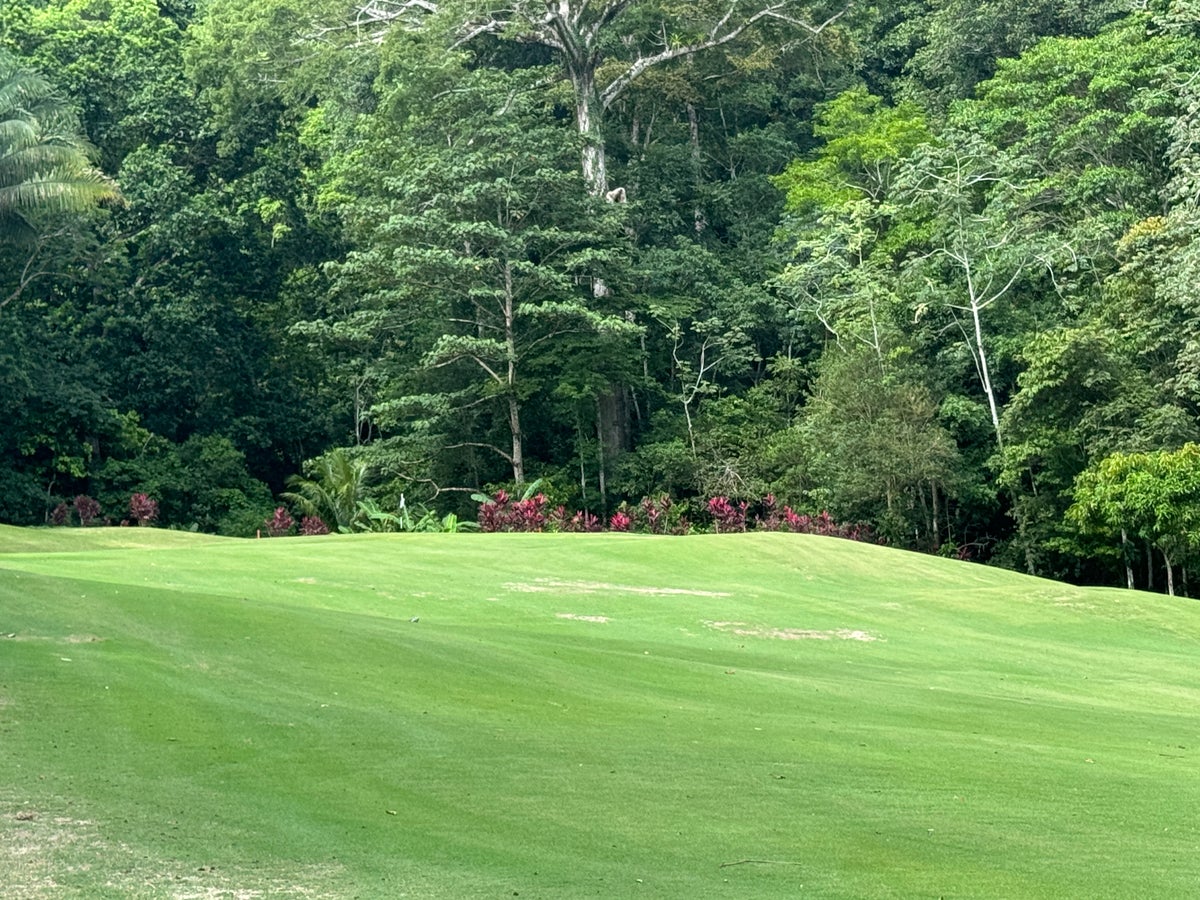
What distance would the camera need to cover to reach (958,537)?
39094 millimetres

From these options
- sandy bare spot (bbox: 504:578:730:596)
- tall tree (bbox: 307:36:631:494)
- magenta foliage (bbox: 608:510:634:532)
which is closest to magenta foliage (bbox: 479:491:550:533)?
magenta foliage (bbox: 608:510:634:532)

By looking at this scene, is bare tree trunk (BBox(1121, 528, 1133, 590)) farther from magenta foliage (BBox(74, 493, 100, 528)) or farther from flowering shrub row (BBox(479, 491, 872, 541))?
magenta foliage (BBox(74, 493, 100, 528))

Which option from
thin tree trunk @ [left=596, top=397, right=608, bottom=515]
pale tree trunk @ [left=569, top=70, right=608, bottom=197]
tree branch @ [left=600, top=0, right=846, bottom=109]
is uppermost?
tree branch @ [left=600, top=0, right=846, bottom=109]

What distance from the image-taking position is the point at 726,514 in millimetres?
37188

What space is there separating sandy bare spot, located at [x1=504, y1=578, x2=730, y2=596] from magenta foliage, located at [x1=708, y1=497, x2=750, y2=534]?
1497 centimetres

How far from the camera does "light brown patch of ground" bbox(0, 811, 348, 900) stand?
6152mm

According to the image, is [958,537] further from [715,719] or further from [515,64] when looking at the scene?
[715,719]

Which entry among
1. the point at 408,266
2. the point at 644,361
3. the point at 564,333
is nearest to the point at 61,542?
the point at 408,266

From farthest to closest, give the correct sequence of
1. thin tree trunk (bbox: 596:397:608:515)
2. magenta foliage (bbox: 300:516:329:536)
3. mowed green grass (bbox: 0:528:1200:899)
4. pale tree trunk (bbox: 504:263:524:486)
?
1. thin tree trunk (bbox: 596:397:608:515)
2. pale tree trunk (bbox: 504:263:524:486)
3. magenta foliage (bbox: 300:516:329:536)
4. mowed green grass (bbox: 0:528:1200:899)

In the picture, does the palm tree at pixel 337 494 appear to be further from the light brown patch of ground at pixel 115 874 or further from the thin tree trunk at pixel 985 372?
the light brown patch of ground at pixel 115 874

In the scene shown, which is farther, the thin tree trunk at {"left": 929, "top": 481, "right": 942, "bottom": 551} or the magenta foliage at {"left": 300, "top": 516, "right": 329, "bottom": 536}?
the thin tree trunk at {"left": 929, "top": 481, "right": 942, "bottom": 551}

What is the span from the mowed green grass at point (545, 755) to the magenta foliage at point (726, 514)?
18272mm

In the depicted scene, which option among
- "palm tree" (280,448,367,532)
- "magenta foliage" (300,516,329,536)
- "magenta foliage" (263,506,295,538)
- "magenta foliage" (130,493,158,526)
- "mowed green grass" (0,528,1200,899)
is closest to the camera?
"mowed green grass" (0,528,1200,899)

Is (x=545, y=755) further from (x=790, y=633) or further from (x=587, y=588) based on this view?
(x=587, y=588)
